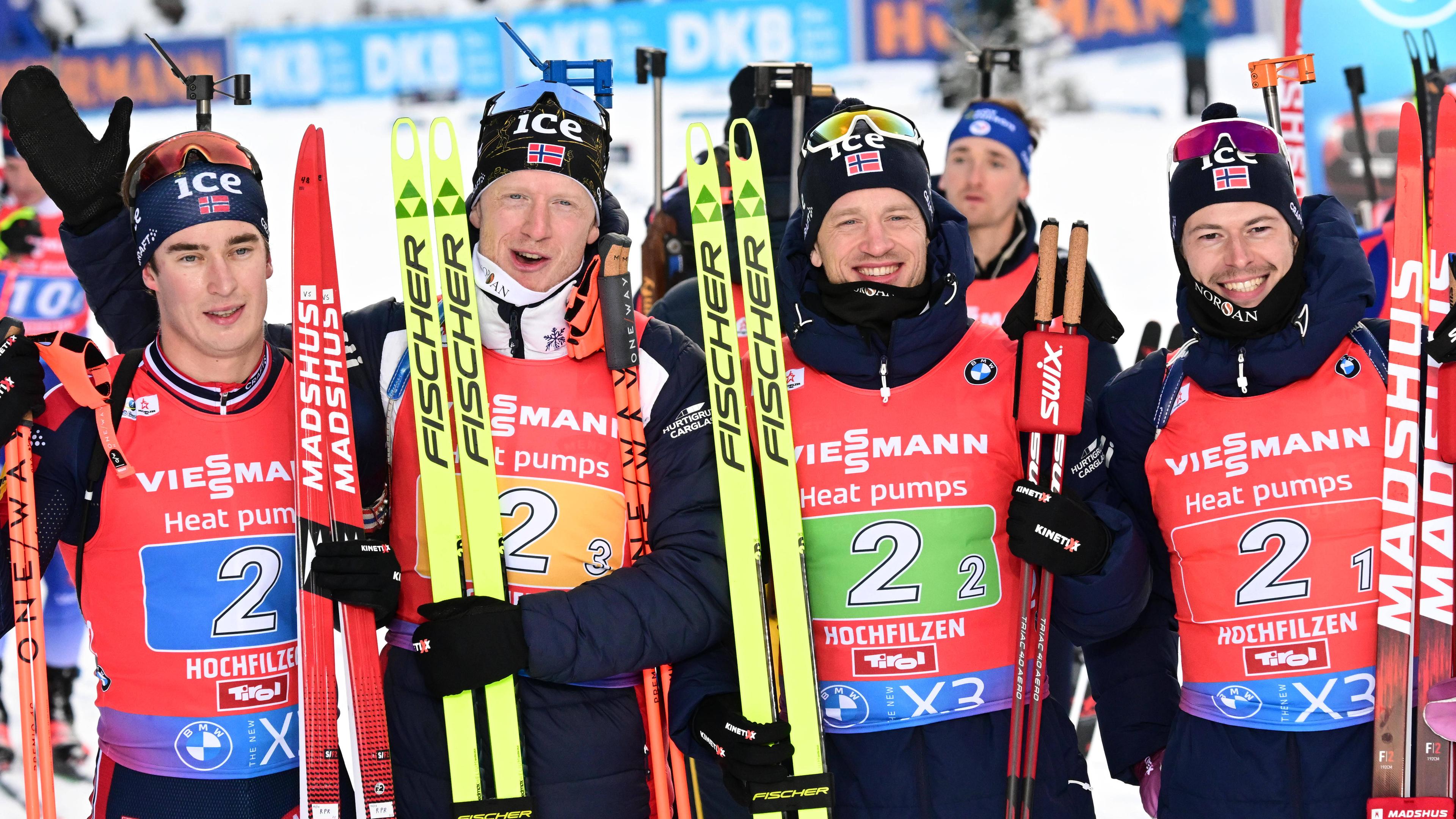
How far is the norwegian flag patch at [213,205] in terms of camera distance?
7.53 feet

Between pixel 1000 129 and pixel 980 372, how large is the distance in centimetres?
185

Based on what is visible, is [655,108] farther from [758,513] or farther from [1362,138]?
[1362,138]

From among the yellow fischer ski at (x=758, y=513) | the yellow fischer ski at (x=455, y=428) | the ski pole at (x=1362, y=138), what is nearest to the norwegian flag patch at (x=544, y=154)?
the yellow fischer ski at (x=455, y=428)

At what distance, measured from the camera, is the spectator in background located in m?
7.43

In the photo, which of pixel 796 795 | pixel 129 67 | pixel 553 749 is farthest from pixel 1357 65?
pixel 129 67

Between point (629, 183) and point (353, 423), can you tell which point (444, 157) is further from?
point (629, 183)

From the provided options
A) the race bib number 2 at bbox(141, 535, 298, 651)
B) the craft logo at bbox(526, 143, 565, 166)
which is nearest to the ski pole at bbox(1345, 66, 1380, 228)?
the craft logo at bbox(526, 143, 565, 166)

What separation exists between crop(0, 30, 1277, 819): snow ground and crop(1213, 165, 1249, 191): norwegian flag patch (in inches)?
174

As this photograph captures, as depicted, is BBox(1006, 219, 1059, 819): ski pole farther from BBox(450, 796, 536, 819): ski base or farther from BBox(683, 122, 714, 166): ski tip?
BBox(450, 796, 536, 819): ski base

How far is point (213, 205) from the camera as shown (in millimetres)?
2303

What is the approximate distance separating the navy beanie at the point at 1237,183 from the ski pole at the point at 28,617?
2.00 metres

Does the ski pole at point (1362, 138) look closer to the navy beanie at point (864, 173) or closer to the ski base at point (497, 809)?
the navy beanie at point (864, 173)

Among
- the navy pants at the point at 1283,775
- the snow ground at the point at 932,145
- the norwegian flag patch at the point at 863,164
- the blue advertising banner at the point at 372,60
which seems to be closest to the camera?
the navy pants at the point at 1283,775

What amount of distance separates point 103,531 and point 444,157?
85cm
